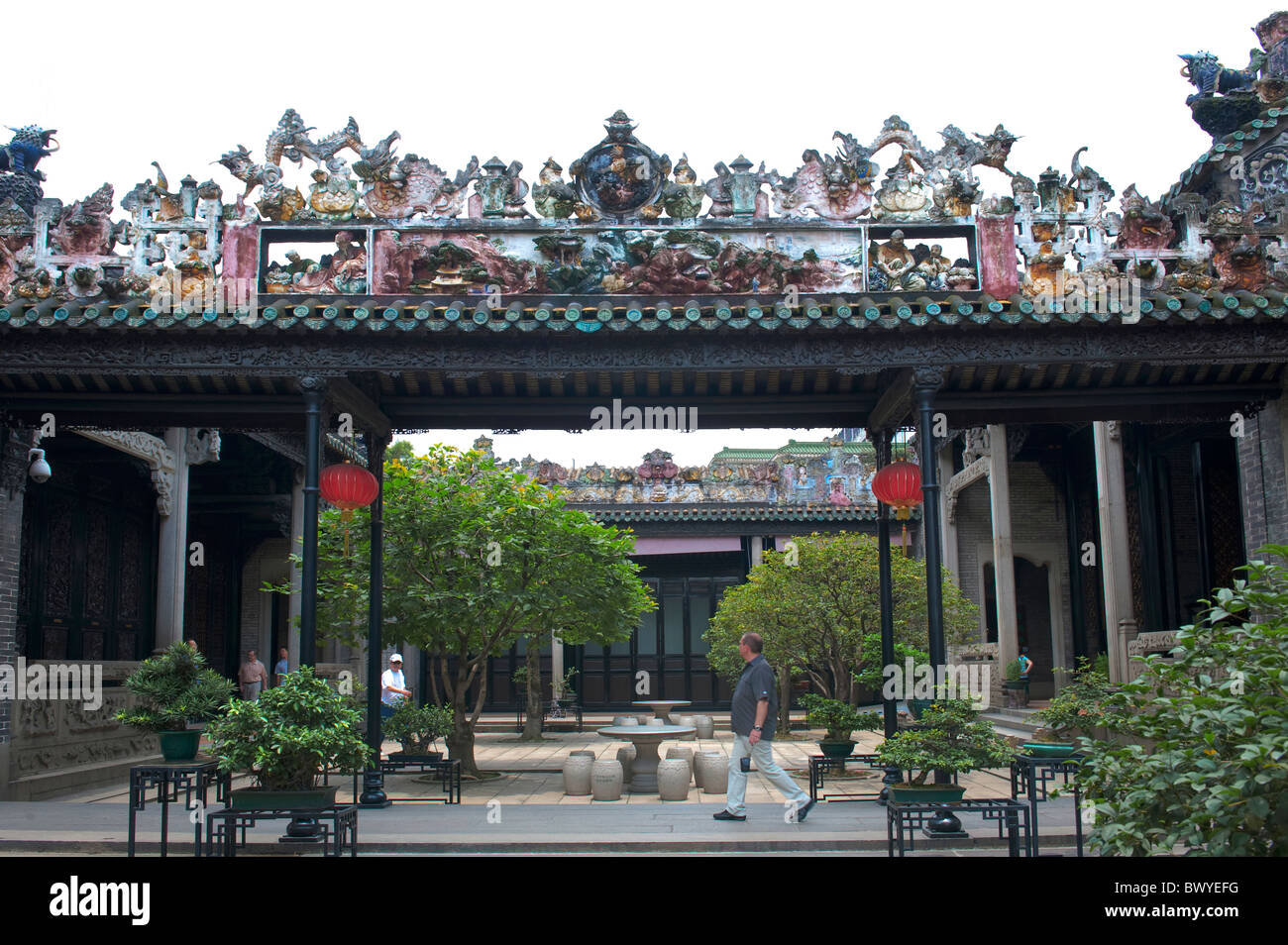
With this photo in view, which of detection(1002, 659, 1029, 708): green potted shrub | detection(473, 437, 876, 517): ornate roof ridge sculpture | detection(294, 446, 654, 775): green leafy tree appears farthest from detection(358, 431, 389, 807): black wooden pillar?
detection(473, 437, 876, 517): ornate roof ridge sculpture

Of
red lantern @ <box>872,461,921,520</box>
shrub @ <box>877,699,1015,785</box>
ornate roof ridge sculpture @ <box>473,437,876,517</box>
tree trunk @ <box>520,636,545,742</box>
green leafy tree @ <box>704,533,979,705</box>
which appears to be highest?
ornate roof ridge sculpture @ <box>473,437,876,517</box>

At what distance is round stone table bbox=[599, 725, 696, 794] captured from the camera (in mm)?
11242

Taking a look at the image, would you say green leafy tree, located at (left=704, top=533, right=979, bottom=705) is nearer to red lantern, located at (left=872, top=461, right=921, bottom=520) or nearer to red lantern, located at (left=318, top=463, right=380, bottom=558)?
red lantern, located at (left=872, top=461, right=921, bottom=520)

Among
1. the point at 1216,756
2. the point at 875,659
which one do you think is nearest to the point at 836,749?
the point at 875,659

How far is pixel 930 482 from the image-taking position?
344 inches

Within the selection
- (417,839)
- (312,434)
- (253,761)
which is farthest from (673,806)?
(312,434)

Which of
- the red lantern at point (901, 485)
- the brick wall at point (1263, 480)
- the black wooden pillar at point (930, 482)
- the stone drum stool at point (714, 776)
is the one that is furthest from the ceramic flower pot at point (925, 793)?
the brick wall at point (1263, 480)

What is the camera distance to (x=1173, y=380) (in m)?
9.71

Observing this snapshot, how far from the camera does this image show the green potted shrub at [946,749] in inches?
307

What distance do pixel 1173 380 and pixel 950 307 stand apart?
2.48 metres

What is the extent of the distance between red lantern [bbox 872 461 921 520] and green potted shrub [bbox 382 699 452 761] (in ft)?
17.5

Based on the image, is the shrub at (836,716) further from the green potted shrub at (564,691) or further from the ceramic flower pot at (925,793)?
the green potted shrub at (564,691)

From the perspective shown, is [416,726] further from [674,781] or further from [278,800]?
[278,800]

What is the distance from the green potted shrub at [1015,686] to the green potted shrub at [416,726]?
9.10 m
